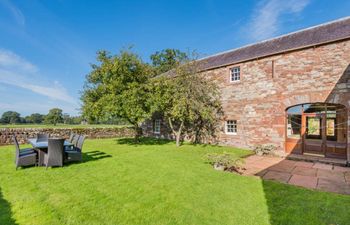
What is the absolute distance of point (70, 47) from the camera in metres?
12.4

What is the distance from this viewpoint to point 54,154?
6.40 m

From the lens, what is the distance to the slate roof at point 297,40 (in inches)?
352

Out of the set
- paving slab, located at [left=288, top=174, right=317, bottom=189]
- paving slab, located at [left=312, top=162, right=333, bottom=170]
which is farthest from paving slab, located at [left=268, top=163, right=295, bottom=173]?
paving slab, located at [left=312, top=162, right=333, bottom=170]

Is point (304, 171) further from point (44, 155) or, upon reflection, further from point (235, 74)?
point (44, 155)

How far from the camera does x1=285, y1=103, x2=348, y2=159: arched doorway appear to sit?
9008 mm

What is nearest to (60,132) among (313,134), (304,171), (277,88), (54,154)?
(54,154)

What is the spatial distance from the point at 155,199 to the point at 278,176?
15.1 ft

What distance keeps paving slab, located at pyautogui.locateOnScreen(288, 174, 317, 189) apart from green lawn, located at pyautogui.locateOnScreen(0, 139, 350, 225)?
0.61 meters

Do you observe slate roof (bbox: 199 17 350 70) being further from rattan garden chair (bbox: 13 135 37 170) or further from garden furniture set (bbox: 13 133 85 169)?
rattan garden chair (bbox: 13 135 37 170)

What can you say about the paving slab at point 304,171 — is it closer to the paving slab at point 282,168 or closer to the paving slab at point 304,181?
the paving slab at point 282,168

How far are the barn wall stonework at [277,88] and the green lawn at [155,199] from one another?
5904 millimetres

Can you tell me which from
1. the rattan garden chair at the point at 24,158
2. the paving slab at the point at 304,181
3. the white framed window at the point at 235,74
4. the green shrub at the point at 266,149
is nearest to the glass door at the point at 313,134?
the green shrub at the point at 266,149

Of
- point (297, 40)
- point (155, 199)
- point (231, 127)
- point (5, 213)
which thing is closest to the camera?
point (5, 213)

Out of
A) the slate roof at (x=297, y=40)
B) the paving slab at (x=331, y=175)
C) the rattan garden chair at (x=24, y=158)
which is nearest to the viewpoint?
the paving slab at (x=331, y=175)
